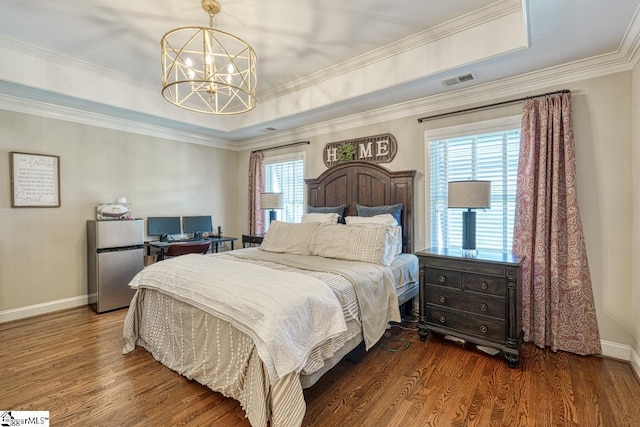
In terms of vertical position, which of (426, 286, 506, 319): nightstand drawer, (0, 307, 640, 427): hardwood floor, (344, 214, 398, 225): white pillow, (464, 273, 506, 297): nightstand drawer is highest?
(344, 214, 398, 225): white pillow

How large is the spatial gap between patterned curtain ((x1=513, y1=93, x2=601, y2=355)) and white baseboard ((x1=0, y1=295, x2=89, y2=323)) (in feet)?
17.2

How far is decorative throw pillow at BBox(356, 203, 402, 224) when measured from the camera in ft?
11.5

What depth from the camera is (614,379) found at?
7.22 ft

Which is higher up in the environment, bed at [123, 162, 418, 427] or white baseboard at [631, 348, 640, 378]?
bed at [123, 162, 418, 427]

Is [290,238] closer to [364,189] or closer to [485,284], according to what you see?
[364,189]

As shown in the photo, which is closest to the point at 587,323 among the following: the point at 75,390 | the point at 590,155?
the point at 590,155

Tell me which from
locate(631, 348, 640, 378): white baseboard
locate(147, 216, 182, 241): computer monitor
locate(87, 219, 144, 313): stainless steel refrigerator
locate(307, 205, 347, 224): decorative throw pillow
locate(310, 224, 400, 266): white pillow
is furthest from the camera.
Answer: locate(147, 216, 182, 241): computer monitor

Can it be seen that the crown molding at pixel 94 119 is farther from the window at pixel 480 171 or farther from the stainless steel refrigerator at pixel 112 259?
the window at pixel 480 171

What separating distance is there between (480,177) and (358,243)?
5.06ft

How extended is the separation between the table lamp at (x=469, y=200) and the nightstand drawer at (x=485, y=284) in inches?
8.3

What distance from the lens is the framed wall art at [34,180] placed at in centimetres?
342

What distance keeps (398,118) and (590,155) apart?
192 cm

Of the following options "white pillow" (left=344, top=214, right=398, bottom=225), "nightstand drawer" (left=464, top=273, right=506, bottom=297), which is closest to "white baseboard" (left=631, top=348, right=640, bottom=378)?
"nightstand drawer" (left=464, top=273, right=506, bottom=297)

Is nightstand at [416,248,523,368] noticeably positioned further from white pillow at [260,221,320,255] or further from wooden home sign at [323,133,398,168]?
wooden home sign at [323,133,398,168]
